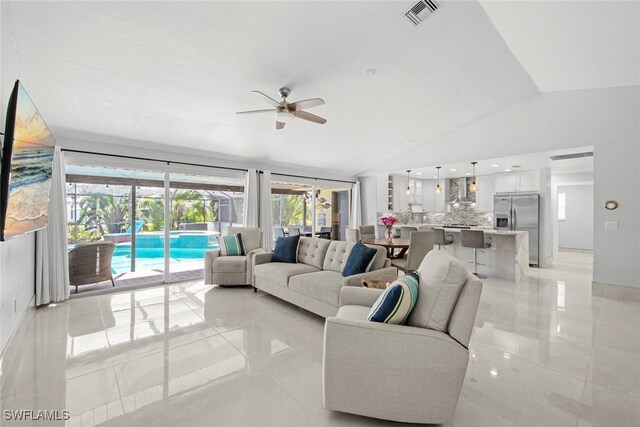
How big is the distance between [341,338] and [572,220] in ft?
35.4

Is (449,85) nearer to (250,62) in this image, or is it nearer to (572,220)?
(250,62)

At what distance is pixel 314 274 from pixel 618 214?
184 inches

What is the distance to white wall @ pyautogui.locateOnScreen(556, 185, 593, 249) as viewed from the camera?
879 centimetres

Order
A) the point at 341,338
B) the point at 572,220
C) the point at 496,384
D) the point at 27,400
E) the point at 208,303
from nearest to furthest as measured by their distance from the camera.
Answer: the point at 341,338
the point at 27,400
the point at 496,384
the point at 208,303
the point at 572,220

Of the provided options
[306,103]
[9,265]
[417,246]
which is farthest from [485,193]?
[9,265]

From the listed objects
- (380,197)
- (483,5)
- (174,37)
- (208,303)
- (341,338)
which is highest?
(483,5)

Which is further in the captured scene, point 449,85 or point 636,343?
point 449,85

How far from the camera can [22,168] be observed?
184cm

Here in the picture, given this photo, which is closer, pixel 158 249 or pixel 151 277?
pixel 151 277

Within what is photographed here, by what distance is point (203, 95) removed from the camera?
3.66 m

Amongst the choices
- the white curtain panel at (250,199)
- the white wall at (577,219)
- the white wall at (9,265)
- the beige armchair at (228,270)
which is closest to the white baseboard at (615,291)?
the beige armchair at (228,270)

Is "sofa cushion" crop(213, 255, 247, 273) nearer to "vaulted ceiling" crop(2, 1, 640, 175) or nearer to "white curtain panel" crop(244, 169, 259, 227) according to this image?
"white curtain panel" crop(244, 169, 259, 227)

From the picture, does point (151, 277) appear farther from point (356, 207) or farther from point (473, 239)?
point (473, 239)

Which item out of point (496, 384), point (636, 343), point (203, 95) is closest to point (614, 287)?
point (636, 343)
